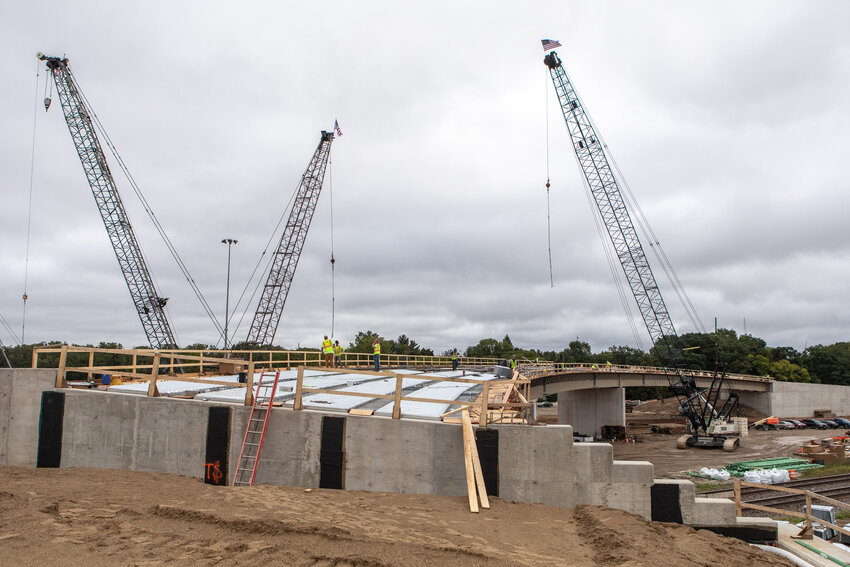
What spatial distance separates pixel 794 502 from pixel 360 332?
97769mm

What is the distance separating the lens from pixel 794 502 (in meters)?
22.8

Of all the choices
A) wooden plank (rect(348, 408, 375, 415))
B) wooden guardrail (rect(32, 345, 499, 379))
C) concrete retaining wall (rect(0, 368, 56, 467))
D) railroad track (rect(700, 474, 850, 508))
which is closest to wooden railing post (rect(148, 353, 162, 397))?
wooden guardrail (rect(32, 345, 499, 379))

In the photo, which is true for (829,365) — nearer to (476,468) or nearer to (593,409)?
(593,409)

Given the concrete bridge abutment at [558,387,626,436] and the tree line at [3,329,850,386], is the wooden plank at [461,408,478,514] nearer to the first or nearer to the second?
the concrete bridge abutment at [558,387,626,436]

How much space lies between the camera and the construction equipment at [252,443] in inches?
445

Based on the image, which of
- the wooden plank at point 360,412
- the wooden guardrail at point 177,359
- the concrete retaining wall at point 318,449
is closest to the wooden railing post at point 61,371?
the wooden guardrail at point 177,359

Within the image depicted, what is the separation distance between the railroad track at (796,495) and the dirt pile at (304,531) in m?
15.5

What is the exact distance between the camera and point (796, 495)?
2455 centimetres

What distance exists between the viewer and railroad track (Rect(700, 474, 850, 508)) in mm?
23172

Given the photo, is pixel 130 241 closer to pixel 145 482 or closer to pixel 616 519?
pixel 145 482

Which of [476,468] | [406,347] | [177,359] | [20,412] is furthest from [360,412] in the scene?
[406,347]

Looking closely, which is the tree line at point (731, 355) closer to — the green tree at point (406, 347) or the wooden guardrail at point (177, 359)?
the green tree at point (406, 347)

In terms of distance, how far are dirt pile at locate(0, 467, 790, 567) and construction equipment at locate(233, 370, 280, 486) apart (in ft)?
1.75

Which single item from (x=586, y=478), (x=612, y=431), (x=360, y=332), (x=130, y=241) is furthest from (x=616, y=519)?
(x=360, y=332)
